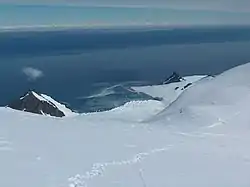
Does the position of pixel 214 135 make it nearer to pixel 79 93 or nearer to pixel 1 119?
pixel 1 119

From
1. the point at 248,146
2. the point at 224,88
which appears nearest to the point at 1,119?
the point at 248,146

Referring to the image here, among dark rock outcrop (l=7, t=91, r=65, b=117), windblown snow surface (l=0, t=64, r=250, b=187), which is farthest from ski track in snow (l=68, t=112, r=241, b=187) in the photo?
dark rock outcrop (l=7, t=91, r=65, b=117)

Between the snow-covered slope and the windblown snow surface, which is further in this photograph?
the snow-covered slope

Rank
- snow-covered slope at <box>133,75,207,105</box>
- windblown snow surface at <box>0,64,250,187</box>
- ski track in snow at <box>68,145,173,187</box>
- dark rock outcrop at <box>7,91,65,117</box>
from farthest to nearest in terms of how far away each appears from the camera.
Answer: snow-covered slope at <box>133,75,207,105</box> < dark rock outcrop at <box>7,91,65,117</box> < windblown snow surface at <box>0,64,250,187</box> < ski track in snow at <box>68,145,173,187</box>

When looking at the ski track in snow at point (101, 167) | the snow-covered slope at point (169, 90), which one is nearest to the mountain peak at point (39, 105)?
the snow-covered slope at point (169, 90)

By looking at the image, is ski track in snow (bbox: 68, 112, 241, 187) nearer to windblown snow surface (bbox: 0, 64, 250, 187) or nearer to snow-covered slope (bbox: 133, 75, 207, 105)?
windblown snow surface (bbox: 0, 64, 250, 187)

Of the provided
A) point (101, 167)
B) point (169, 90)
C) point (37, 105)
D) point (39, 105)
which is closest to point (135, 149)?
point (101, 167)

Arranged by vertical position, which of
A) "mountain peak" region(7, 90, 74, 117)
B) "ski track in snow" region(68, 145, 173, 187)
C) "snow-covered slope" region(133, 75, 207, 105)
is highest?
"snow-covered slope" region(133, 75, 207, 105)

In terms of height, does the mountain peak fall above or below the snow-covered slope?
below

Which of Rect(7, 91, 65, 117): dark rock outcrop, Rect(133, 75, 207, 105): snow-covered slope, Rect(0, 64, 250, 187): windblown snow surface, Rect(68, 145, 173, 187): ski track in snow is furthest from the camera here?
Rect(133, 75, 207, 105): snow-covered slope
